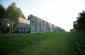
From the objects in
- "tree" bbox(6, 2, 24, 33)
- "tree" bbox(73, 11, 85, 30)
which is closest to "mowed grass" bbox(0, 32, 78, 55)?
"tree" bbox(73, 11, 85, 30)

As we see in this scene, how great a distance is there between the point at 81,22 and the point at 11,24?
36.7 m

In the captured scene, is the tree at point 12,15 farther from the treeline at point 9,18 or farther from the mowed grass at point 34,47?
the mowed grass at point 34,47

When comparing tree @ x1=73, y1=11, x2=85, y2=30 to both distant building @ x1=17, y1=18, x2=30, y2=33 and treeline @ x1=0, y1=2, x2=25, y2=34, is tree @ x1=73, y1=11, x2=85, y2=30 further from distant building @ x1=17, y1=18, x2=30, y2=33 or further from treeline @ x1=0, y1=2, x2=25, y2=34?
treeline @ x1=0, y1=2, x2=25, y2=34

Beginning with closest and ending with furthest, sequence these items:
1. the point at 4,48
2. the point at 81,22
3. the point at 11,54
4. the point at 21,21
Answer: the point at 11,54 → the point at 4,48 → the point at 81,22 → the point at 21,21

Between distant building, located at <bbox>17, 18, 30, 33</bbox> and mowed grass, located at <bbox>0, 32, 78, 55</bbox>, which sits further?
distant building, located at <bbox>17, 18, 30, 33</bbox>

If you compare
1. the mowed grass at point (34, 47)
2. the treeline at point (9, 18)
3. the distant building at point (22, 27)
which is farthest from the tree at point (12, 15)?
the mowed grass at point (34, 47)

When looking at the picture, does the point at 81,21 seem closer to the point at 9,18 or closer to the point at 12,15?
the point at 12,15

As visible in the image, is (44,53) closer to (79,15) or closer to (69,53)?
(69,53)

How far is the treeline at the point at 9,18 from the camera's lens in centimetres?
5359

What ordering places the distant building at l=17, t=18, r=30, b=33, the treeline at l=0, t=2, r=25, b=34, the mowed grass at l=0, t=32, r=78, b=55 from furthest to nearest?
1. the treeline at l=0, t=2, r=25, b=34
2. the distant building at l=17, t=18, r=30, b=33
3. the mowed grass at l=0, t=32, r=78, b=55

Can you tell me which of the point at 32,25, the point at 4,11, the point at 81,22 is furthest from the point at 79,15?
the point at 4,11

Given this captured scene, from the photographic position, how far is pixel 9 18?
54.6 metres

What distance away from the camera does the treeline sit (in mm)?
53594

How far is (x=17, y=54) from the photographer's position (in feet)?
32.1
